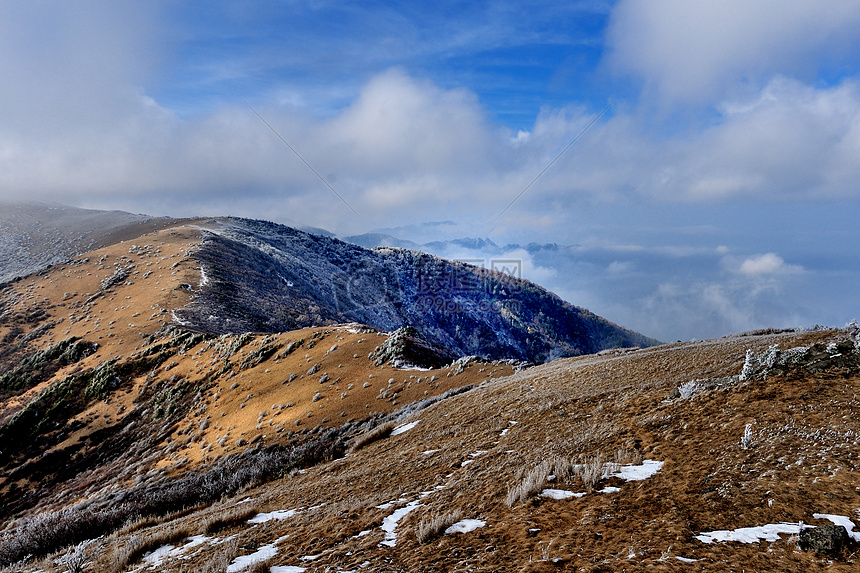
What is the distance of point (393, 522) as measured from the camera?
725 centimetres

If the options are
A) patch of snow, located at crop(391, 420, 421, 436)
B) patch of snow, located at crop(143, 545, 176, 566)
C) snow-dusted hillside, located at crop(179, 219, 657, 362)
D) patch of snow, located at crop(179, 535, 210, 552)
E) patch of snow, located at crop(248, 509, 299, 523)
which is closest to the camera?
patch of snow, located at crop(143, 545, 176, 566)

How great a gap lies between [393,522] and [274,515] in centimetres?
373

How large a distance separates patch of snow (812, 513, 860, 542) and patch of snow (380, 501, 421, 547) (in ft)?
18.8

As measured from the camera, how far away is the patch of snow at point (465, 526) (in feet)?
20.6

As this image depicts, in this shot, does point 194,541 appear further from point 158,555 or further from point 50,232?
point 50,232

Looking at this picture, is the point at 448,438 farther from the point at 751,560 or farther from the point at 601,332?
the point at 601,332

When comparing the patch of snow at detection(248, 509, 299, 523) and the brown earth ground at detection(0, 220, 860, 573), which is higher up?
the brown earth ground at detection(0, 220, 860, 573)

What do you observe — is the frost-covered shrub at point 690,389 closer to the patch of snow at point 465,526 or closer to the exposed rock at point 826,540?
the exposed rock at point 826,540

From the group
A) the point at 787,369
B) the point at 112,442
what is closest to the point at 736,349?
the point at 787,369

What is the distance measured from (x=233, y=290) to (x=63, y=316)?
17338mm

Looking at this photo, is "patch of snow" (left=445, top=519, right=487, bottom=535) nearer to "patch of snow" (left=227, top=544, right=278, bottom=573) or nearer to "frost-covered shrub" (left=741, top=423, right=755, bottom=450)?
"patch of snow" (left=227, top=544, right=278, bottom=573)

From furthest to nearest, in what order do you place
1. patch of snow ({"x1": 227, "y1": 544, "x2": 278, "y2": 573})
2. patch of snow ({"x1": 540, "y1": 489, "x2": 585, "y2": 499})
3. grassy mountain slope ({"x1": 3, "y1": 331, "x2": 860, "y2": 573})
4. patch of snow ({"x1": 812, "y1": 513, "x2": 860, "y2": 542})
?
1. patch of snow ({"x1": 540, "y1": 489, "x2": 585, "y2": 499})
2. patch of snow ({"x1": 227, "y1": 544, "x2": 278, "y2": 573})
3. grassy mountain slope ({"x1": 3, "y1": 331, "x2": 860, "y2": 573})
4. patch of snow ({"x1": 812, "y1": 513, "x2": 860, "y2": 542})

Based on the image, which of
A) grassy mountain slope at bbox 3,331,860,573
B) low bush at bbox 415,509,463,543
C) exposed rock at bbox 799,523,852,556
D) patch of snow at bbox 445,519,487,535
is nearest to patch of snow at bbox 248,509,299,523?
grassy mountain slope at bbox 3,331,860,573

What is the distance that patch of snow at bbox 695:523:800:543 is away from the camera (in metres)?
4.86
